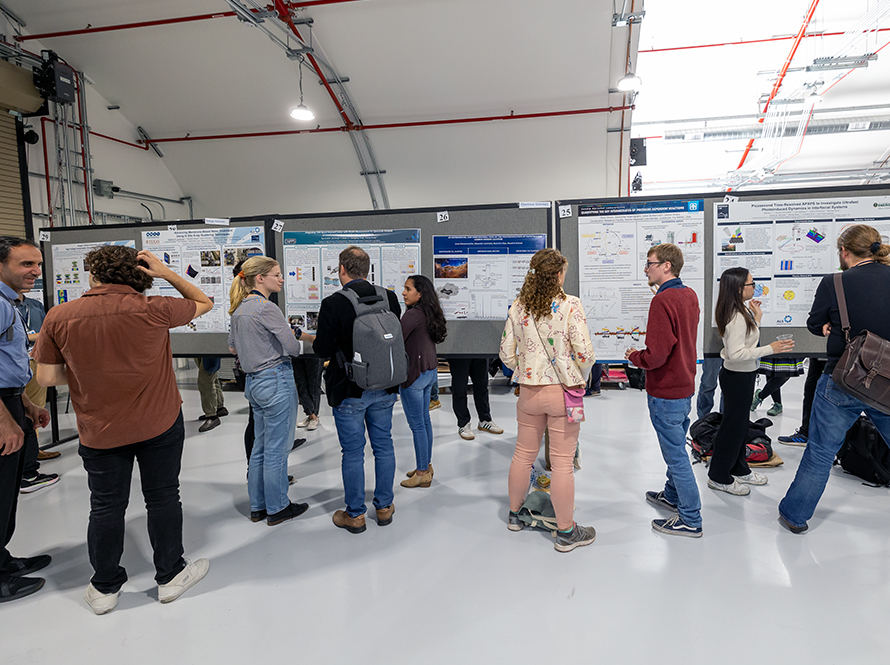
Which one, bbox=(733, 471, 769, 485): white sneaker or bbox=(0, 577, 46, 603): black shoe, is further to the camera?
bbox=(733, 471, 769, 485): white sneaker

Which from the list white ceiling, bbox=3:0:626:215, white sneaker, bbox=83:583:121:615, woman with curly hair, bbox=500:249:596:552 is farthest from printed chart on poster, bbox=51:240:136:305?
white ceiling, bbox=3:0:626:215

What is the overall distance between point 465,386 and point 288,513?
1920 millimetres

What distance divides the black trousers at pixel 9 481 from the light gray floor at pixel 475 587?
1.03 feet

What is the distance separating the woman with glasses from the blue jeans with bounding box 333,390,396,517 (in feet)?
1.14

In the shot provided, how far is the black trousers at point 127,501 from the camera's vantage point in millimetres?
1844

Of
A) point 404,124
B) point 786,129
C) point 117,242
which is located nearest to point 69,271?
point 117,242

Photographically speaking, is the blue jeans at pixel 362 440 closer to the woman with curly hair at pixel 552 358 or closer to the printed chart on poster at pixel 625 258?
the woman with curly hair at pixel 552 358

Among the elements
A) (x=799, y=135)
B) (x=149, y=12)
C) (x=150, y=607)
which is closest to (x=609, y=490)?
(x=150, y=607)

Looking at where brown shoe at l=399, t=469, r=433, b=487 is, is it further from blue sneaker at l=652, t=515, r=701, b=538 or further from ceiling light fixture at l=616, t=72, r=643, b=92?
ceiling light fixture at l=616, t=72, r=643, b=92

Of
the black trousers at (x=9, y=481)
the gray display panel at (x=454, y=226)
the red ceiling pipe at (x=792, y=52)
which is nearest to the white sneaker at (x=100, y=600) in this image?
the black trousers at (x=9, y=481)

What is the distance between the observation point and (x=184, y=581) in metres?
2.08

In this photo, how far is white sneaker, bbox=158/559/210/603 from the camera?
2.01m

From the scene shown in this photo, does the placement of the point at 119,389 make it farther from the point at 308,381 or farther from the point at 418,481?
the point at 308,381

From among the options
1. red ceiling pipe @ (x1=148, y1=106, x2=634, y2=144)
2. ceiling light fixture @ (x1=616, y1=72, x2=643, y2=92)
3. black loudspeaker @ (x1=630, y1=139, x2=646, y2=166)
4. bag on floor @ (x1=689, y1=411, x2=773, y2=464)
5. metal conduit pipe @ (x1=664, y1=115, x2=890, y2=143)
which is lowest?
bag on floor @ (x1=689, y1=411, x2=773, y2=464)
